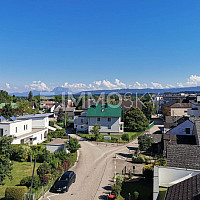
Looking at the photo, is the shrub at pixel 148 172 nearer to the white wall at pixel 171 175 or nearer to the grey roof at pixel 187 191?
the white wall at pixel 171 175

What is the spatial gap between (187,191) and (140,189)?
778 centimetres

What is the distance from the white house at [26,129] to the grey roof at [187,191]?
24666 millimetres

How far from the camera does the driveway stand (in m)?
15.6

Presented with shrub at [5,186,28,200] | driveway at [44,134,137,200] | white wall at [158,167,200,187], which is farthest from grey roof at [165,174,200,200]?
shrub at [5,186,28,200]

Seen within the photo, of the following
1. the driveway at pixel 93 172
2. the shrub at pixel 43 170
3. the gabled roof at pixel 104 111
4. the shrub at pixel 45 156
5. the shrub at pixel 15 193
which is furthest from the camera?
the gabled roof at pixel 104 111

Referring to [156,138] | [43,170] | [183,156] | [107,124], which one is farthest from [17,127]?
[183,156]

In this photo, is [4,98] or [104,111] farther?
[4,98]

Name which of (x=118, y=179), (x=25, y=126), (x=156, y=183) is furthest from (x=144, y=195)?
(x=25, y=126)

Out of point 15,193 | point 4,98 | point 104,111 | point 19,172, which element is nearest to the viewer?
point 15,193

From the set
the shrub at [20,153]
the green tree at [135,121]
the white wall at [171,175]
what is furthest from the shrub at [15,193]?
the green tree at [135,121]

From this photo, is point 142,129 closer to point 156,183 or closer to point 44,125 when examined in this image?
point 44,125

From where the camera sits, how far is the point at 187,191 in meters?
9.53

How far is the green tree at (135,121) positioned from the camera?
147 ft

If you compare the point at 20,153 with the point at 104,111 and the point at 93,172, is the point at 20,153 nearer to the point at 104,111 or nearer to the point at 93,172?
the point at 93,172
